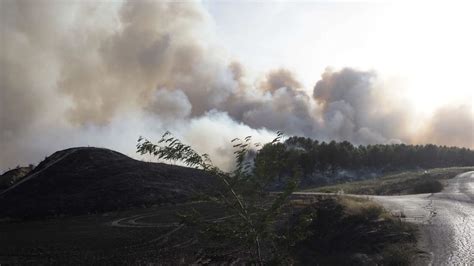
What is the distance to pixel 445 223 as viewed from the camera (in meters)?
35.4

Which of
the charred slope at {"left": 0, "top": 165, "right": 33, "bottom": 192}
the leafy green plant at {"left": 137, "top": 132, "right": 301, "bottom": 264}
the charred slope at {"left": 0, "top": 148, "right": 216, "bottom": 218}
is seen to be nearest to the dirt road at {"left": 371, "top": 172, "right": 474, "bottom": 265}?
the leafy green plant at {"left": 137, "top": 132, "right": 301, "bottom": 264}

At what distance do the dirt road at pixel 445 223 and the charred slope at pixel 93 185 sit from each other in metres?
35.7

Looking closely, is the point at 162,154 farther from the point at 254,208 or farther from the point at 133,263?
the point at 133,263

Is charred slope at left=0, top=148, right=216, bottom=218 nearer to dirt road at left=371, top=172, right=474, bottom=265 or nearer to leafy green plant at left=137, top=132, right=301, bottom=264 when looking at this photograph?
dirt road at left=371, top=172, right=474, bottom=265

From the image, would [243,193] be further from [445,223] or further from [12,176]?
[12,176]

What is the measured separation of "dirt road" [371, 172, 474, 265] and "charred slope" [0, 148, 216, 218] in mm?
35730

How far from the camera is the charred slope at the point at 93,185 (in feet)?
279

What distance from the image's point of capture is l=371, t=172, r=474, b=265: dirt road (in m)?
26.8

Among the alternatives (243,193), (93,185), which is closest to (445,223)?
(243,193)

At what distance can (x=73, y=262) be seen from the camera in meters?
37.8

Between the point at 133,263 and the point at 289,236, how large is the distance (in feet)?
69.4

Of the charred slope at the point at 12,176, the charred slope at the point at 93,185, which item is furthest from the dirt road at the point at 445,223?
the charred slope at the point at 12,176

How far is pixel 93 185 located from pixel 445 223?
7696 centimetres

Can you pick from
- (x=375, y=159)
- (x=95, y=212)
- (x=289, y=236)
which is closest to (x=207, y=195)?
(x=289, y=236)
